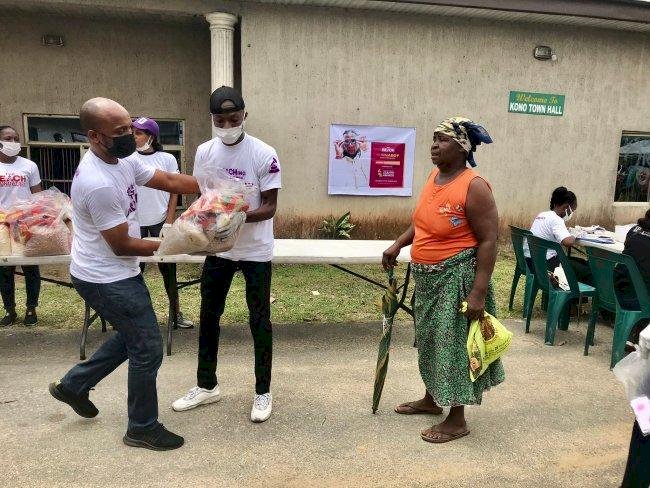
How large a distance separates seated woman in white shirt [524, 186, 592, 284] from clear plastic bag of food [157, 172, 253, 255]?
3563 mm

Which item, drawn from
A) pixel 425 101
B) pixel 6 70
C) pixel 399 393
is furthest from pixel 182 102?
pixel 399 393

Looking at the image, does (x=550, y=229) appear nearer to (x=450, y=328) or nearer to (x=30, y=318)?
(x=450, y=328)

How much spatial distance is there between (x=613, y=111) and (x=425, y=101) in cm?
340

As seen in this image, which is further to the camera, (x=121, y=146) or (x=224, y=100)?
(x=224, y=100)

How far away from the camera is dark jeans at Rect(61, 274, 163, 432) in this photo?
261 centimetres

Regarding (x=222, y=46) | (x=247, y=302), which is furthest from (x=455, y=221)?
(x=222, y=46)

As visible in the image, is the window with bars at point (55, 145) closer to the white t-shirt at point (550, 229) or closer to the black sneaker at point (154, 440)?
the white t-shirt at point (550, 229)

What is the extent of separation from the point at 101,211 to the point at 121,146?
13.8 inches

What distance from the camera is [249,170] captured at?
2.93m

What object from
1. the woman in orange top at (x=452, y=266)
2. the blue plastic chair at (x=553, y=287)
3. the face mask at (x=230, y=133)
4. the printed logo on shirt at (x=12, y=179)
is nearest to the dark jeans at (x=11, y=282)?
the printed logo on shirt at (x=12, y=179)

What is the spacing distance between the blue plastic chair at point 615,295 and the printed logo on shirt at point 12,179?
17.3 ft

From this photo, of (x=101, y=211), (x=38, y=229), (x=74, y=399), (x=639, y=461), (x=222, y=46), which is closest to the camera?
(x=639, y=461)

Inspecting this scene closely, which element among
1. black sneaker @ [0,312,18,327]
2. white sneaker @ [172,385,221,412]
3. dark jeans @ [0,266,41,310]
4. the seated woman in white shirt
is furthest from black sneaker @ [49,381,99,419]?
the seated woman in white shirt

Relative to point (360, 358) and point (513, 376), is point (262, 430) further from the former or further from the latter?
point (513, 376)
